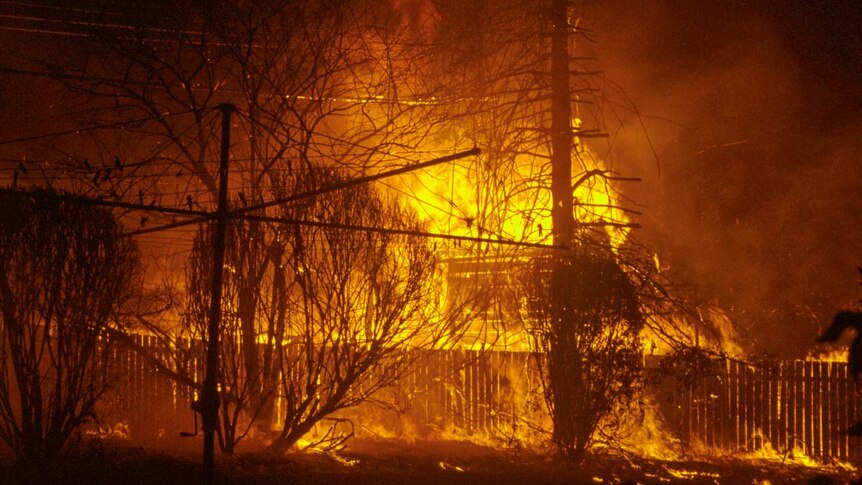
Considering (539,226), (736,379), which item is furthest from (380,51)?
(736,379)

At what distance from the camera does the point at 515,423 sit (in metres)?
13.0

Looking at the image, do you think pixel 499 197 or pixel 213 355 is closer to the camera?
pixel 213 355

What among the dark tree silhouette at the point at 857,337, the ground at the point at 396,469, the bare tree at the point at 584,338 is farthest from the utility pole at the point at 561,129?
the dark tree silhouette at the point at 857,337

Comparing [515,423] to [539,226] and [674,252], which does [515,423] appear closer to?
[539,226]

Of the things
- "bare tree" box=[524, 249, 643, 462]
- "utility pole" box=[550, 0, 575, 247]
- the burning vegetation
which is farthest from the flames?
"bare tree" box=[524, 249, 643, 462]

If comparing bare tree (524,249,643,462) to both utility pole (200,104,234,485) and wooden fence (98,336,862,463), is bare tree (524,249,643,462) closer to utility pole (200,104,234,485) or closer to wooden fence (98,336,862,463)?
wooden fence (98,336,862,463)

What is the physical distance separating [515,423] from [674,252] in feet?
43.4

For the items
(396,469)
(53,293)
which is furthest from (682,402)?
(53,293)

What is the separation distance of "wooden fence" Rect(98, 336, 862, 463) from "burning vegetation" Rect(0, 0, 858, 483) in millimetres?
35

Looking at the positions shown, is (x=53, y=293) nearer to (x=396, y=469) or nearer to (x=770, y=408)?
(x=396, y=469)

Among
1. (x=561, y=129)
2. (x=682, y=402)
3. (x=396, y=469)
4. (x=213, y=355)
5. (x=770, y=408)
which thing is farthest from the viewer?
(x=682, y=402)

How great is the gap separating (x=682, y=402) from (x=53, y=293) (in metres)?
9.32

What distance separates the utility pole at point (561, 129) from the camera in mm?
13586

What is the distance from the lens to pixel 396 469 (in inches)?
430
